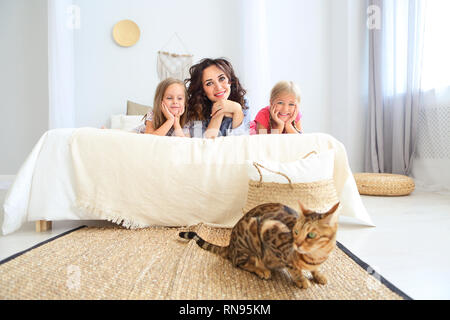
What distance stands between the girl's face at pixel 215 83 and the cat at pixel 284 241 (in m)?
1.07

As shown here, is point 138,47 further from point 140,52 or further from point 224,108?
point 224,108

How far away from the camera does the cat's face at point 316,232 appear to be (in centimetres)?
65

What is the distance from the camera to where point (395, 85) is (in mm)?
2930

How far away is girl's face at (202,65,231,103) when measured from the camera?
174cm

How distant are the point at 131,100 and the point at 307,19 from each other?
2327 mm

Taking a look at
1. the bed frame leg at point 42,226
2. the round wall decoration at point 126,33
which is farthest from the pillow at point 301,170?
the round wall decoration at point 126,33

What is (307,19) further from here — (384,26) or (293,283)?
(293,283)

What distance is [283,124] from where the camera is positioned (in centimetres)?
178

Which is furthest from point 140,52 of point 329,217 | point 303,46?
point 329,217

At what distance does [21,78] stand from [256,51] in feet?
9.19

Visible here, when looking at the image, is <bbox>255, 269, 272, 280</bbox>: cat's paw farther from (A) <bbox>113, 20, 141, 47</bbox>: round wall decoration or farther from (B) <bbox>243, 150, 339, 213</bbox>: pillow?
(A) <bbox>113, 20, 141, 47</bbox>: round wall decoration

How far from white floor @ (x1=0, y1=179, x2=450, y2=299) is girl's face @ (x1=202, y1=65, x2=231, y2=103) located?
933 mm

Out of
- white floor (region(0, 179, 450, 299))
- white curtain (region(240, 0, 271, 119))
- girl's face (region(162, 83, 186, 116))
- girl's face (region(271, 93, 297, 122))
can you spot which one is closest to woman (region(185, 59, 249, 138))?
girl's face (region(162, 83, 186, 116))

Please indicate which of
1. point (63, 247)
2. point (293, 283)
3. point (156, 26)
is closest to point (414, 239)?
point (293, 283)
